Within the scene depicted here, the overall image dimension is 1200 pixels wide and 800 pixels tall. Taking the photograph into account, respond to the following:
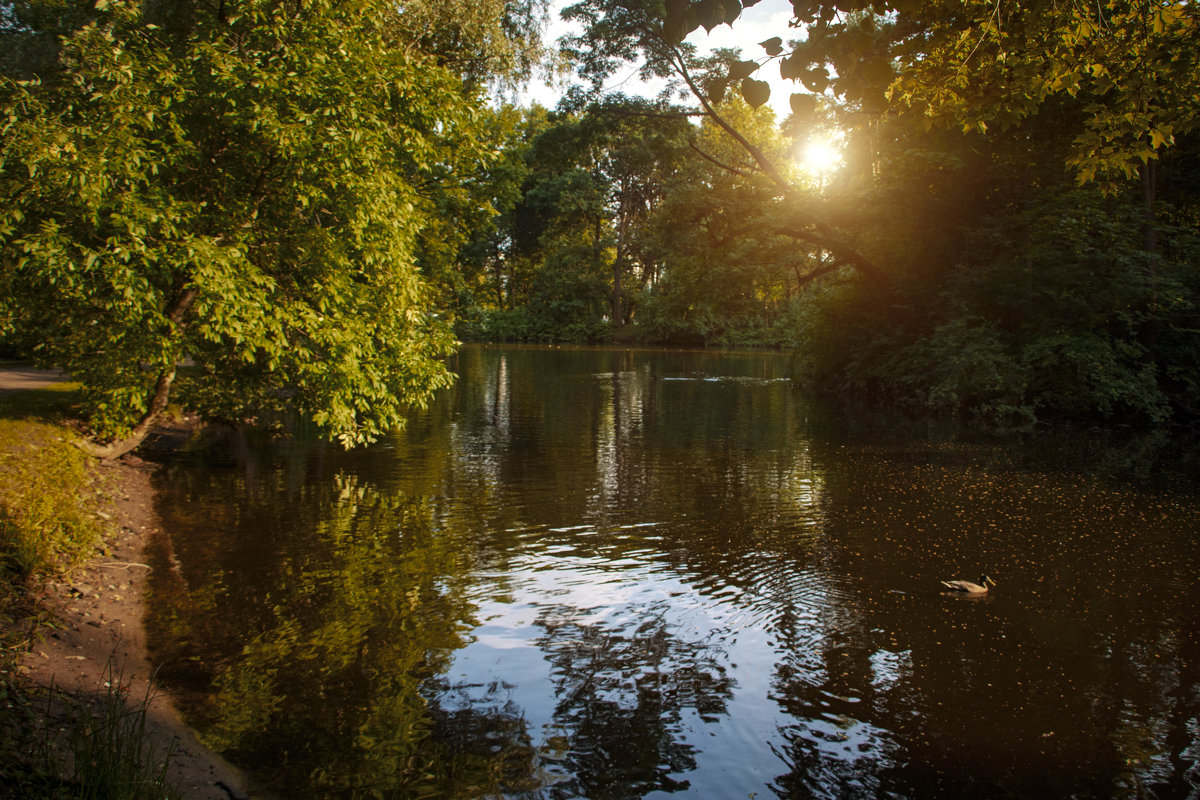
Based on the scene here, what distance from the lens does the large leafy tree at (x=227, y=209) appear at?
31.0 feet

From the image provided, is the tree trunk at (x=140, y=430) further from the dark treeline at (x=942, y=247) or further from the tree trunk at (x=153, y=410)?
the dark treeline at (x=942, y=247)

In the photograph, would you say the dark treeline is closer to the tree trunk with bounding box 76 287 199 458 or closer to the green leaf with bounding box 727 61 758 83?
the green leaf with bounding box 727 61 758 83

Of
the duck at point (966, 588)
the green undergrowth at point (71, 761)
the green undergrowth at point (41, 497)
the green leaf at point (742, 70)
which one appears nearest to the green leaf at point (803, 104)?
the green leaf at point (742, 70)

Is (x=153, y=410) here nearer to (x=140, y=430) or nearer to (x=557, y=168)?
(x=140, y=430)

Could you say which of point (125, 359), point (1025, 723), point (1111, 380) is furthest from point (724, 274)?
point (1025, 723)

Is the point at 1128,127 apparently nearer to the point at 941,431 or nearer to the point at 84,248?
the point at 84,248

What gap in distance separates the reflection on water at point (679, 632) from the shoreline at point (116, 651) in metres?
0.21

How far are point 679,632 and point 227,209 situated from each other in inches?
340

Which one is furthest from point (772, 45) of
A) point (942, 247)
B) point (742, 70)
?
point (942, 247)

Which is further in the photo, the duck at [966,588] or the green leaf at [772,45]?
the duck at [966,588]

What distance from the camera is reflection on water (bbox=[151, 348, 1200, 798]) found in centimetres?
501

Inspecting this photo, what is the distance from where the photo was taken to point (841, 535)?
33.5 feet

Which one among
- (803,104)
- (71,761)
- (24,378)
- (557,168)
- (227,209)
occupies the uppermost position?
(557,168)

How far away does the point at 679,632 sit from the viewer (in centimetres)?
705
